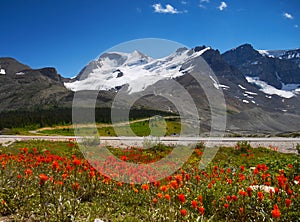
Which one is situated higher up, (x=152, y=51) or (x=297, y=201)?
(x=152, y=51)

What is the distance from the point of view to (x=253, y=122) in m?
151

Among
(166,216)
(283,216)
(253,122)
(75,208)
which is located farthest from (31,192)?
(253,122)

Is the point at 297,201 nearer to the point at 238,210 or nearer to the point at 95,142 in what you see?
the point at 238,210

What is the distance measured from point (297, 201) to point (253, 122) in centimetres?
15498

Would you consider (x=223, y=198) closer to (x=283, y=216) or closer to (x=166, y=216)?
(x=283, y=216)

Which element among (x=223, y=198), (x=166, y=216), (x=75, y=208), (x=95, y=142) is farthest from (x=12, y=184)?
(x=95, y=142)

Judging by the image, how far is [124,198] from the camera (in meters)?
7.28

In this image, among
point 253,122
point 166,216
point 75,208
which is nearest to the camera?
point 166,216

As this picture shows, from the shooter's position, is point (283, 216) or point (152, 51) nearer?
point (283, 216)

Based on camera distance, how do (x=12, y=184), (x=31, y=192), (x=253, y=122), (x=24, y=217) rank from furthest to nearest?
1. (x=253, y=122)
2. (x=12, y=184)
3. (x=31, y=192)
4. (x=24, y=217)

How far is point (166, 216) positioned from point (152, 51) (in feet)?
23.3

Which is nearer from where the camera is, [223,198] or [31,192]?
[223,198]

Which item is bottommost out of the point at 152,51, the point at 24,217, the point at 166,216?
the point at 24,217

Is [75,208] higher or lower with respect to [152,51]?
lower
